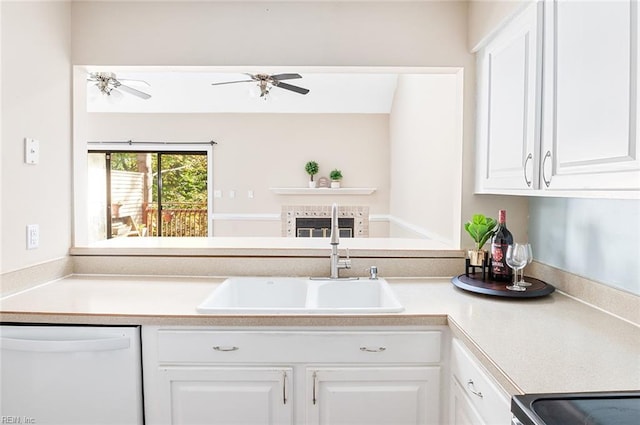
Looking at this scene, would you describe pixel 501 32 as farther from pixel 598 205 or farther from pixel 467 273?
pixel 467 273

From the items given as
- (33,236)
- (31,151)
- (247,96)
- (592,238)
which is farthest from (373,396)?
(247,96)

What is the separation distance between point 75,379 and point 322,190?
201 inches

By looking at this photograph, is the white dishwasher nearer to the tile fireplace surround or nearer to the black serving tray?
the black serving tray

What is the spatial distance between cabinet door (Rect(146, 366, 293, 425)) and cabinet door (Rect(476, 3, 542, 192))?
1124mm

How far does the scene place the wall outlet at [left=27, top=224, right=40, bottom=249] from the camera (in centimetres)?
170

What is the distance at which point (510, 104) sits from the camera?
60.8 inches

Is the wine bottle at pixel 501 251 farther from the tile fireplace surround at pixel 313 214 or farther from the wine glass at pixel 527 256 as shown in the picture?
the tile fireplace surround at pixel 313 214

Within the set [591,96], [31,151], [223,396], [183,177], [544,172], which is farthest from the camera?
[183,177]

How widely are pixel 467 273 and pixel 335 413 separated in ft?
2.84

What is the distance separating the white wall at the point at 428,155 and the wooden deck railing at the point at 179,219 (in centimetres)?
320

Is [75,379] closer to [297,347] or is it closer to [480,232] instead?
[297,347]

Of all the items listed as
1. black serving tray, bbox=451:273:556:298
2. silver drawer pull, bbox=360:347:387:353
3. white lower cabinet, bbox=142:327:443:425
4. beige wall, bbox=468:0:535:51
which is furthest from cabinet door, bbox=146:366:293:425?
beige wall, bbox=468:0:535:51

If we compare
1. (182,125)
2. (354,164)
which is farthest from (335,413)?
(182,125)

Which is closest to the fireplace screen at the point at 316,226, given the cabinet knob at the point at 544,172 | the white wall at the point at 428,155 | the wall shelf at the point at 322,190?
the wall shelf at the point at 322,190
